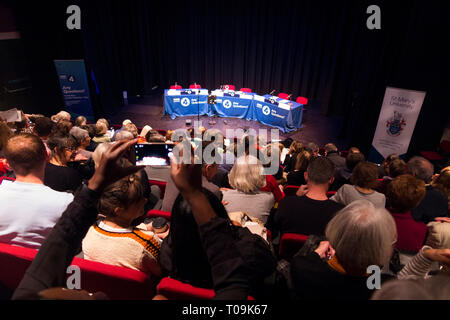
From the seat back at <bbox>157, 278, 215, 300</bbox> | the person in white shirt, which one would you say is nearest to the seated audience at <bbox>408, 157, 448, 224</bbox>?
the seat back at <bbox>157, 278, 215, 300</bbox>

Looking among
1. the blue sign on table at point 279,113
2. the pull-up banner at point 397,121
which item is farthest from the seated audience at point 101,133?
the pull-up banner at point 397,121

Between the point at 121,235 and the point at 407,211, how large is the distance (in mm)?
2020

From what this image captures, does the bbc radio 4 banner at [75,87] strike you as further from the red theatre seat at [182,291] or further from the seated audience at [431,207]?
the seated audience at [431,207]

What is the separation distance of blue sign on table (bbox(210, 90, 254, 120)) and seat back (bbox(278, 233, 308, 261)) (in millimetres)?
7219

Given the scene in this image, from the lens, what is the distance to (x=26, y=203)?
5.64 feet

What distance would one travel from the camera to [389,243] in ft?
3.61

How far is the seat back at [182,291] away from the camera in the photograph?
1.14 m

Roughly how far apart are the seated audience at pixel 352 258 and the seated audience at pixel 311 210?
2.79 feet

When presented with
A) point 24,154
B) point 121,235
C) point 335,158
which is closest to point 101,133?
point 24,154

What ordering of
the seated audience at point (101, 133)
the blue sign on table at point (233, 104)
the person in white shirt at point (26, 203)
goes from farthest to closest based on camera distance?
the blue sign on table at point (233, 104), the seated audience at point (101, 133), the person in white shirt at point (26, 203)

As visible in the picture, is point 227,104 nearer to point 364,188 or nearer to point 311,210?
point 364,188

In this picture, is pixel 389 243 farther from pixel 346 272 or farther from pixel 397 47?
pixel 397 47
